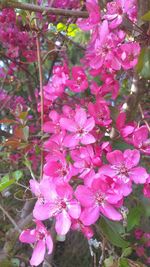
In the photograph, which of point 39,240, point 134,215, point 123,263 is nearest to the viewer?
point 39,240

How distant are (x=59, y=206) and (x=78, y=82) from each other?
378mm

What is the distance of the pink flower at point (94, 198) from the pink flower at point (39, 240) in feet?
0.41

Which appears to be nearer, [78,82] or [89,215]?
[89,215]

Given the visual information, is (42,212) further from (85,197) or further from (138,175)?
(138,175)

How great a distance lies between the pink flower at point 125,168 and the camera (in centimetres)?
85

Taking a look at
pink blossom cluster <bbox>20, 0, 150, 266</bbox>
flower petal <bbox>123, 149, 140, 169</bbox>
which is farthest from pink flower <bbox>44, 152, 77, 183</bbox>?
flower petal <bbox>123, 149, 140, 169</bbox>

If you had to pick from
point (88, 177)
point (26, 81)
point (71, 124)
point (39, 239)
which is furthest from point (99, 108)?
point (26, 81)

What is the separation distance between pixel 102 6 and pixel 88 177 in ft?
1.66

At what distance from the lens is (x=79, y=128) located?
93 centimetres

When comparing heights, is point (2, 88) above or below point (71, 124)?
above

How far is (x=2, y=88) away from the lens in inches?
93.0

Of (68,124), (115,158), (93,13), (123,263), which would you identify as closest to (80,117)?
(68,124)

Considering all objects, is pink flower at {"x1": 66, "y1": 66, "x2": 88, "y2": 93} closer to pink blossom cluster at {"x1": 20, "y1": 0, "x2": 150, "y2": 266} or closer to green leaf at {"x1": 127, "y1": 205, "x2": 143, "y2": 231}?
pink blossom cluster at {"x1": 20, "y1": 0, "x2": 150, "y2": 266}

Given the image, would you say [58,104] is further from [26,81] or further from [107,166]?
[26,81]
